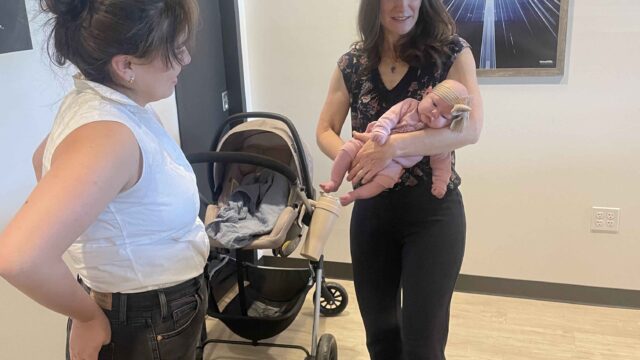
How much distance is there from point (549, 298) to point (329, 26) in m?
1.71

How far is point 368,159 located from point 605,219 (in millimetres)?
1660

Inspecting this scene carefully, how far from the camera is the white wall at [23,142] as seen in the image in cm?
156

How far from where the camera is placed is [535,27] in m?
2.49

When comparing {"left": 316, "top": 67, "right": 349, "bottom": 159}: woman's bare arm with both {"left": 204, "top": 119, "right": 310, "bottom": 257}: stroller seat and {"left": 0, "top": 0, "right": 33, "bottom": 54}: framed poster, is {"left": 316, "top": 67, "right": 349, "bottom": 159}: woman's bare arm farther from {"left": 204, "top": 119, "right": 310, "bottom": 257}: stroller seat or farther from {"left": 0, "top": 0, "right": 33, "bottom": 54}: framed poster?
{"left": 0, "top": 0, "right": 33, "bottom": 54}: framed poster

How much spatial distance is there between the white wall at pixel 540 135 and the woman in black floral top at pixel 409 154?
46.1 inches

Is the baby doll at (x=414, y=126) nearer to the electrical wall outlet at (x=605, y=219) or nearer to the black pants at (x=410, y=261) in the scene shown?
the black pants at (x=410, y=261)

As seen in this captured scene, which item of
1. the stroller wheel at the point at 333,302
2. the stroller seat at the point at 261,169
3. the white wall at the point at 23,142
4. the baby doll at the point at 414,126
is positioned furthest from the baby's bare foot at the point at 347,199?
the stroller wheel at the point at 333,302

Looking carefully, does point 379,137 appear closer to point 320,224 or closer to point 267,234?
point 320,224

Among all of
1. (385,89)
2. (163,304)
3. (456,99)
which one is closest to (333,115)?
(385,89)

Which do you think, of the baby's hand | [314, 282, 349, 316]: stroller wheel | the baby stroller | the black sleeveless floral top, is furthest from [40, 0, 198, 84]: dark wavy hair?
[314, 282, 349, 316]: stroller wheel

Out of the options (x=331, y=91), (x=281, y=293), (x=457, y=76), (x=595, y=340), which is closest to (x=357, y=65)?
(x=331, y=91)

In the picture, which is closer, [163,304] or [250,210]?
[163,304]

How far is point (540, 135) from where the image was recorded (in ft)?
8.51

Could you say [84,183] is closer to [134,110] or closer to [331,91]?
[134,110]
